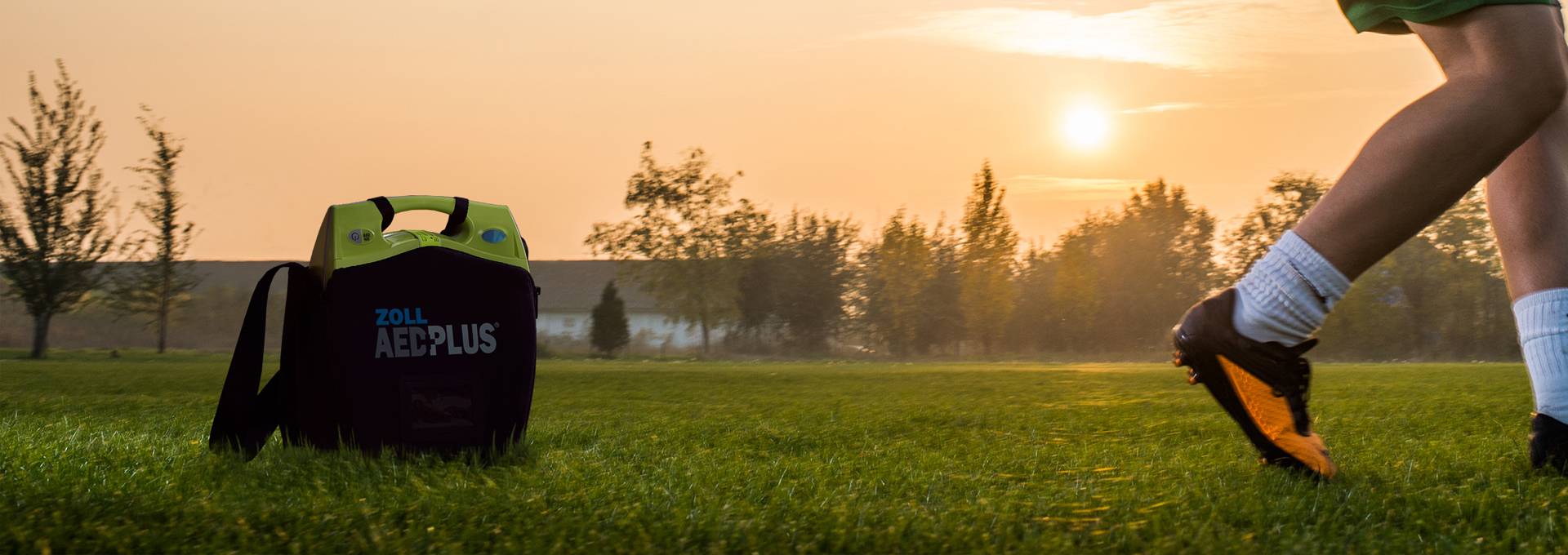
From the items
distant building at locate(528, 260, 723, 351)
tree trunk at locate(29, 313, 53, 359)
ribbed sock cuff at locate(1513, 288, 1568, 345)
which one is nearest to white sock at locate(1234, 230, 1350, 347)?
ribbed sock cuff at locate(1513, 288, 1568, 345)

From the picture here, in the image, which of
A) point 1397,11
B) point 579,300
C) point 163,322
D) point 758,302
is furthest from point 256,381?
point 579,300

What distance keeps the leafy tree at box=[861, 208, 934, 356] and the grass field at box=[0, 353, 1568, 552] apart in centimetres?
3278

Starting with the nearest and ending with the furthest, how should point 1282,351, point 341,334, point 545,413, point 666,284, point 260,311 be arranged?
1. point 1282,351
2. point 341,334
3. point 260,311
4. point 545,413
5. point 666,284

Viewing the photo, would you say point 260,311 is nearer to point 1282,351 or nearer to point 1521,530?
point 1282,351

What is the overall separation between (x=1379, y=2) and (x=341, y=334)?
241cm

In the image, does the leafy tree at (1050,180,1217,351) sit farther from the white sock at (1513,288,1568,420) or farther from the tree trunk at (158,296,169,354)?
the white sock at (1513,288,1568,420)

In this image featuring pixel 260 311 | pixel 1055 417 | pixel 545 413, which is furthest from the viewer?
pixel 545 413

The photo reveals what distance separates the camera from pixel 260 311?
307cm

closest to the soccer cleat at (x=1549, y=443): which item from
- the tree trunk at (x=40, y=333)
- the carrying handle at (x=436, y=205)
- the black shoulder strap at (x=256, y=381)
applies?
the carrying handle at (x=436, y=205)

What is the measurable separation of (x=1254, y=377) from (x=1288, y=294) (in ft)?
0.62

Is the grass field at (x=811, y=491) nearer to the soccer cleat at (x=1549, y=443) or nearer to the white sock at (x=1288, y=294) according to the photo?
the soccer cleat at (x=1549, y=443)

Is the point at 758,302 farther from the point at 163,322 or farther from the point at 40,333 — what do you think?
the point at 40,333

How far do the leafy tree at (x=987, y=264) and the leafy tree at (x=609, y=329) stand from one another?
10.6 m

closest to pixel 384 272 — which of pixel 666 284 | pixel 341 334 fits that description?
pixel 341 334
